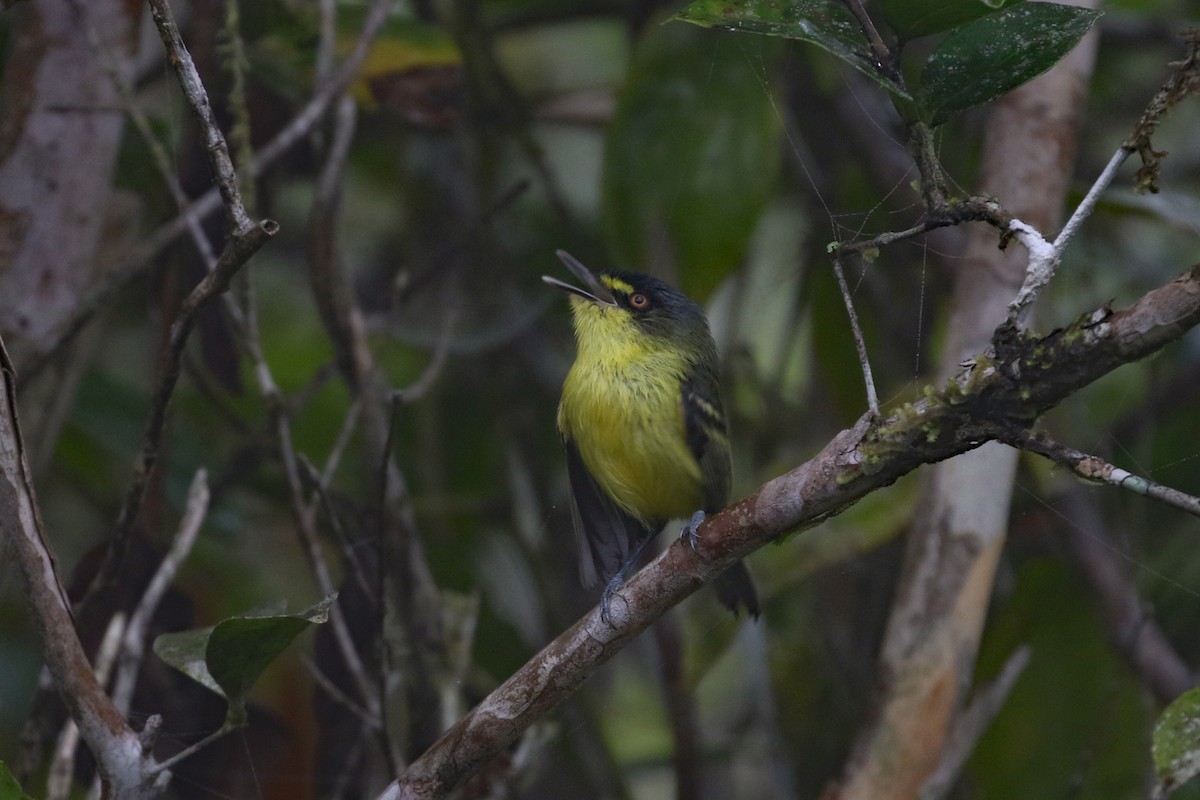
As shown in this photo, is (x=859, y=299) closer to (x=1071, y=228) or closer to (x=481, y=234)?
(x=481, y=234)

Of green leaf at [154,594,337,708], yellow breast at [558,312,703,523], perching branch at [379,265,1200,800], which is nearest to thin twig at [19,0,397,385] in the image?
yellow breast at [558,312,703,523]

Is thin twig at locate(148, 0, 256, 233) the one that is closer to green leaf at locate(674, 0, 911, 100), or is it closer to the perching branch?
green leaf at locate(674, 0, 911, 100)

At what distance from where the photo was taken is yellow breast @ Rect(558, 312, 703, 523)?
2.65m

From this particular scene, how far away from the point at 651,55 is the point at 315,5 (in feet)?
2.97

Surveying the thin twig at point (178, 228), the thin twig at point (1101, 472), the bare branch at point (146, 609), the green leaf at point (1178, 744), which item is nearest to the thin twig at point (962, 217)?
the thin twig at point (1101, 472)

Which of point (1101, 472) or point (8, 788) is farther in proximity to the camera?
point (8, 788)

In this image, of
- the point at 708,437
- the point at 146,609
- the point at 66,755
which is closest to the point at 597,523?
the point at 708,437

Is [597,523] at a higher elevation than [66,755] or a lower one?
lower

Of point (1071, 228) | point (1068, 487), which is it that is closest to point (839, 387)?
point (1068, 487)

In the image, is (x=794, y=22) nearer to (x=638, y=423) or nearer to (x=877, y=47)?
(x=877, y=47)

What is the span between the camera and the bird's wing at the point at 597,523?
265cm

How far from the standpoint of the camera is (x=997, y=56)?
1.38m

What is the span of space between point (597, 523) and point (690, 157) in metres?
1.00

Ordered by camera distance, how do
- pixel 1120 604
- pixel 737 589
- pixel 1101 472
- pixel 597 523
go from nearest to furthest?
1. pixel 1101 472
2. pixel 737 589
3. pixel 597 523
4. pixel 1120 604
